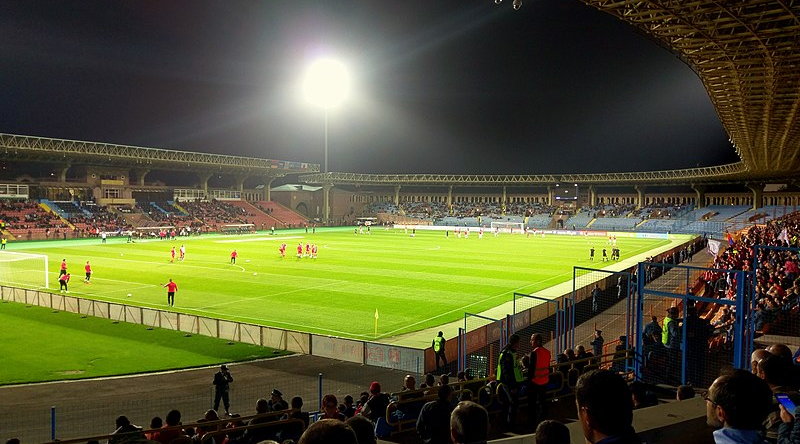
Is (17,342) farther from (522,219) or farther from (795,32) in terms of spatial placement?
(522,219)

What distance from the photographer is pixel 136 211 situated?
7888cm

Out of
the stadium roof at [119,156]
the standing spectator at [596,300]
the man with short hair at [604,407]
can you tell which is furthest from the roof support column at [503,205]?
the man with short hair at [604,407]

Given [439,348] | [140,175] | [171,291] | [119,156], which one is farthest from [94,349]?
[140,175]

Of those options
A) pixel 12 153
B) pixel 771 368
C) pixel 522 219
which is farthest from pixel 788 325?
pixel 522 219

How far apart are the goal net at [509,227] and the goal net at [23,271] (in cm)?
6093

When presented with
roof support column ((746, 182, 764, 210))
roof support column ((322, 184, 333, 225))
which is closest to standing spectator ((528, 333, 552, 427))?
roof support column ((746, 182, 764, 210))

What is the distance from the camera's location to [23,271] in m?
38.7

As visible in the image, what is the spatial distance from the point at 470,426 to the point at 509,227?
91.2 meters

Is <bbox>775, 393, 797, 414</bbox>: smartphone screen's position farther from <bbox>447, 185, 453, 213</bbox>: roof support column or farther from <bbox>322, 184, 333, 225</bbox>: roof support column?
<bbox>447, 185, 453, 213</bbox>: roof support column

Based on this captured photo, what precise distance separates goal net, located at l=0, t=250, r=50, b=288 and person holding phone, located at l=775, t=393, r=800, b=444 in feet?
121

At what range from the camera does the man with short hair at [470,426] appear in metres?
3.57

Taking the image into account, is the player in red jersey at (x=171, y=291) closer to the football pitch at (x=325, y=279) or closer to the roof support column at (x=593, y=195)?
the football pitch at (x=325, y=279)

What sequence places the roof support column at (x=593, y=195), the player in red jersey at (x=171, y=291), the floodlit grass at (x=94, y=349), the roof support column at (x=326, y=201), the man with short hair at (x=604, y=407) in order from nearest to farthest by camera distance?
the man with short hair at (x=604, y=407)
the floodlit grass at (x=94, y=349)
the player in red jersey at (x=171, y=291)
the roof support column at (x=593, y=195)
the roof support column at (x=326, y=201)

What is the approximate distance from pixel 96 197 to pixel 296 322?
2543 inches
